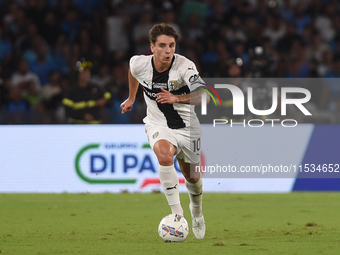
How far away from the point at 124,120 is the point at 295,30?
17.9 feet

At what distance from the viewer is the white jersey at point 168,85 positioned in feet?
18.9

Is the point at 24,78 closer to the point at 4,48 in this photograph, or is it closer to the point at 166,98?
the point at 4,48

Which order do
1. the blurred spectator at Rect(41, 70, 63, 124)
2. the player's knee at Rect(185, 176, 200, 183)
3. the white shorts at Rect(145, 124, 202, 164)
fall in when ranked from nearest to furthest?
1. the white shorts at Rect(145, 124, 202, 164)
2. the player's knee at Rect(185, 176, 200, 183)
3. the blurred spectator at Rect(41, 70, 63, 124)

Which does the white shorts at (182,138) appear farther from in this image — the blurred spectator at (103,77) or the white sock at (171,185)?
the blurred spectator at (103,77)

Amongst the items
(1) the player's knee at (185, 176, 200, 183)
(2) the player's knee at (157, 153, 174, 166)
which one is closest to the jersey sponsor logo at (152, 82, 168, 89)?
(2) the player's knee at (157, 153, 174, 166)

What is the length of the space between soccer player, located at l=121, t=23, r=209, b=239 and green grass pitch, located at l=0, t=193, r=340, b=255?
58 centimetres

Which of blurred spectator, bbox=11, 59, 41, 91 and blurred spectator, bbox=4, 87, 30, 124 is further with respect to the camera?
blurred spectator, bbox=11, 59, 41, 91

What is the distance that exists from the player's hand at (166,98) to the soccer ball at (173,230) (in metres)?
1.10

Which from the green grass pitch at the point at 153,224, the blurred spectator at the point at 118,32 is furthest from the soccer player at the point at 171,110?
the blurred spectator at the point at 118,32

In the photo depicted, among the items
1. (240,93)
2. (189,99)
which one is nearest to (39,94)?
(240,93)

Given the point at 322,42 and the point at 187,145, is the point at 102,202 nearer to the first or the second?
the point at 187,145

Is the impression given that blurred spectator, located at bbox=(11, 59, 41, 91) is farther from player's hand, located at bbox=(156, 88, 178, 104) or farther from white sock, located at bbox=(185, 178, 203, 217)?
player's hand, located at bbox=(156, 88, 178, 104)

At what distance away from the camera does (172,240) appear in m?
5.32

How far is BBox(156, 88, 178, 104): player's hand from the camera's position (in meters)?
5.42
